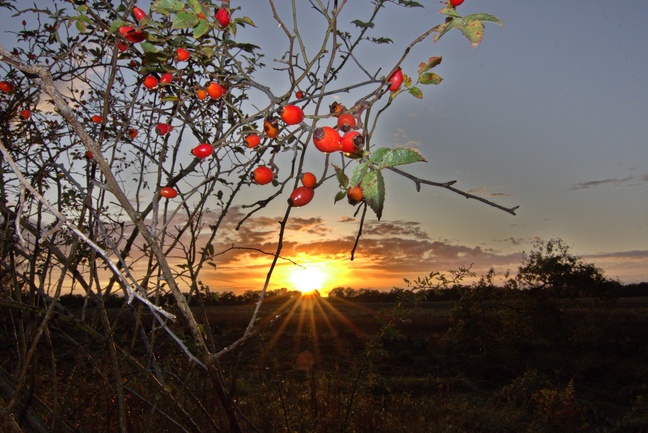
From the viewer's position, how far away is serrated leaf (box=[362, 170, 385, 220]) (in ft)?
2.35

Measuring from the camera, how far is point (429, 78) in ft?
3.32

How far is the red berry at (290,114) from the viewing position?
1.06 metres

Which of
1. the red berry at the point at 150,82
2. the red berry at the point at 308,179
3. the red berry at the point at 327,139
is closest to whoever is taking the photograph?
the red berry at the point at 327,139

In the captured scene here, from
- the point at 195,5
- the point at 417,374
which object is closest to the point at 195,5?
the point at 195,5

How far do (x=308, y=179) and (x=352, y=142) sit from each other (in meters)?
0.36

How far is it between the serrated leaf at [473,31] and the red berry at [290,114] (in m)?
Result: 0.41

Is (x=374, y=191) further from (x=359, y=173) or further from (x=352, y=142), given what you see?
(x=352, y=142)

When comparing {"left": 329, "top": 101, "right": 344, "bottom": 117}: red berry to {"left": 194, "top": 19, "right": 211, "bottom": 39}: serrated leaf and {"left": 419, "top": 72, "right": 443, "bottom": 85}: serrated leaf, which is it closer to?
{"left": 419, "top": 72, "right": 443, "bottom": 85}: serrated leaf

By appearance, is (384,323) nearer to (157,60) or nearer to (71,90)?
(157,60)

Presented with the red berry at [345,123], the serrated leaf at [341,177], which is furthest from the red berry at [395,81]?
the serrated leaf at [341,177]

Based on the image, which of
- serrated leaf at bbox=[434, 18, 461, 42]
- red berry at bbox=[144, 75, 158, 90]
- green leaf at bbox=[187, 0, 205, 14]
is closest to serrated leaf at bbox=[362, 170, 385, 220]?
serrated leaf at bbox=[434, 18, 461, 42]

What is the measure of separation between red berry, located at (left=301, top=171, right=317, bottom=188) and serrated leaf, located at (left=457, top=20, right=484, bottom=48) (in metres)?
0.52

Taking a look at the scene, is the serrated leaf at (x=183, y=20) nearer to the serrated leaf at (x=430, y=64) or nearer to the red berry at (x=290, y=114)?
the red berry at (x=290, y=114)

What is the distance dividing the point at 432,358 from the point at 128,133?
13462mm
